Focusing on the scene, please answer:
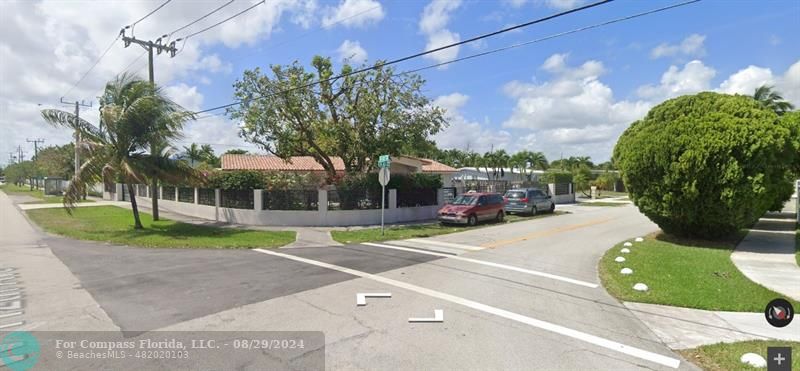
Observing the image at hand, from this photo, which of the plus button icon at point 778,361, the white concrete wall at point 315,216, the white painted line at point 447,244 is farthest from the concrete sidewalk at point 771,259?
the white concrete wall at point 315,216

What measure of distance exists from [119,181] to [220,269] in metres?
10.8

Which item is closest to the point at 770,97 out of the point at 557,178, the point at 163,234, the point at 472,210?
the point at 557,178

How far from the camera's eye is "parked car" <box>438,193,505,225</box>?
61.7 ft

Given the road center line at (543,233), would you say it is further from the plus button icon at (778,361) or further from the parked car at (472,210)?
the plus button icon at (778,361)

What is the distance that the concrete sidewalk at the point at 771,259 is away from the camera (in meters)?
8.15

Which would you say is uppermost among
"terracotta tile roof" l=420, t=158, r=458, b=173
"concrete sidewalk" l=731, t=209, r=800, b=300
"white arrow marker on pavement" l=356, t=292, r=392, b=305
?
"terracotta tile roof" l=420, t=158, r=458, b=173

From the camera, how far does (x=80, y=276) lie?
28.9ft

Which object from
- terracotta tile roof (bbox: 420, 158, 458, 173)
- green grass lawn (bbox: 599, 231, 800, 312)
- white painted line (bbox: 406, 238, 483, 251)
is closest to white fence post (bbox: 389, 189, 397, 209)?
white painted line (bbox: 406, 238, 483, 251)

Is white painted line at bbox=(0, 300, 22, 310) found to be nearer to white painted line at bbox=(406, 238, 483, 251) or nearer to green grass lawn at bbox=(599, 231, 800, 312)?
green grass lawn at bbox=(599, 231, 800, 312)

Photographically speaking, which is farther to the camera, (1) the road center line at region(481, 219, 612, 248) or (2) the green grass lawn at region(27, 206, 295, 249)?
(1) the road center line at region(481, 219, 612, 248)

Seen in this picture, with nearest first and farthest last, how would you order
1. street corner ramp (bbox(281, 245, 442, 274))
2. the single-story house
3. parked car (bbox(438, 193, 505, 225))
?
street corner ramp (bbox(281, 245, 442, 274)), parked car (bbox(438, 193, 505, 225)), the single-story house

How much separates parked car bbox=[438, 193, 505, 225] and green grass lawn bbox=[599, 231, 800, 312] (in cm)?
733

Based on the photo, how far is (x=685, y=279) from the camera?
8.29m

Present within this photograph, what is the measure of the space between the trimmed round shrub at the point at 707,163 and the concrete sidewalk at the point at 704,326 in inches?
287
